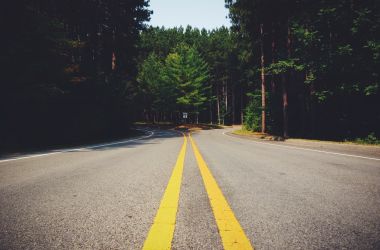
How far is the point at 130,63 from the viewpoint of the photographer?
98.1ft

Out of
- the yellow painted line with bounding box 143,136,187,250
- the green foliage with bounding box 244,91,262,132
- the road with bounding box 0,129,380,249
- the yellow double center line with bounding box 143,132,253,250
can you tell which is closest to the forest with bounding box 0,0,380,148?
the green foliage with bounding box 244,91,262,132

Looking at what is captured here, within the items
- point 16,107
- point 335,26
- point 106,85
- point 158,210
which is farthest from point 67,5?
point 158,210

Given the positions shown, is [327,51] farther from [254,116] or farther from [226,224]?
[226,224]

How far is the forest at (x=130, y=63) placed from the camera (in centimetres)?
1131

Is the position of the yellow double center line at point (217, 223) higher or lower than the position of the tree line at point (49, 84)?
lower

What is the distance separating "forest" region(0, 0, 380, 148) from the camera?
11.3m

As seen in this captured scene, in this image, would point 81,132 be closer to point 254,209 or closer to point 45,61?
point 45,61

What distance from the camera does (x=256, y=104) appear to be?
28.2 metres

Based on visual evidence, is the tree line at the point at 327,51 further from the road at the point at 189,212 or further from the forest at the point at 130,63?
the road at the point at 189,212

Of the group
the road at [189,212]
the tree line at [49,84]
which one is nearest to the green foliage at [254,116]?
the tree line at [49,84]

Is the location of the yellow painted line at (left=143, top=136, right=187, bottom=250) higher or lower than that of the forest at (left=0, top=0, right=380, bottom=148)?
lower

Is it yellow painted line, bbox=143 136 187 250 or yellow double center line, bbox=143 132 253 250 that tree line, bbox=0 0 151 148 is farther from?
yellow double center line, bbox=143 132 253 250

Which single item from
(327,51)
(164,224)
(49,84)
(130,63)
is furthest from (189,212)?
(130,63)

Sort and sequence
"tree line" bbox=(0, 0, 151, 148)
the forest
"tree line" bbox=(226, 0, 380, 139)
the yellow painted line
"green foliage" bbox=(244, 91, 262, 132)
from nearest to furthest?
the yellow painted line, "tree line" bbox=(0, 0, 151, 148), the forest, "tree line" bbox=(226, 0, 380, 139), "green foliage" bbox=(244, 91, 262, 132)
